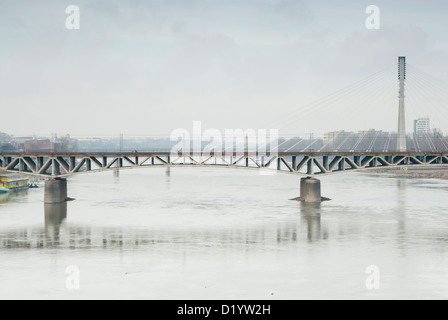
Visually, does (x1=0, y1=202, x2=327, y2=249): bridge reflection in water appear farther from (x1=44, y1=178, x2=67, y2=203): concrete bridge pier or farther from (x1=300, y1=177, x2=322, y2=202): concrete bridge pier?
(x1=300, y1=177, x2=322, y2=202): concrete bridge pier

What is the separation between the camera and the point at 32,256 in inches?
1636

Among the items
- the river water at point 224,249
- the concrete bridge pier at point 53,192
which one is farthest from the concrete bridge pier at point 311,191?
the concrete bridge pier at point 53,192

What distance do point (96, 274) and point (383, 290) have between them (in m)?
17.1

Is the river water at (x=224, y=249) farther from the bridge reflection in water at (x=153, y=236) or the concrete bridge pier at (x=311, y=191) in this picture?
the concrete bridge pier at (x=311, y=191)

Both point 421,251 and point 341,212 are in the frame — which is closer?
point 421,251

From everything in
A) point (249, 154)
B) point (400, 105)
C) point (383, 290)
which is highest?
point (400, 105)

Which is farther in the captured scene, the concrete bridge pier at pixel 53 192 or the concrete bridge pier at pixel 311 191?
the concrete bridge pier at pixel 311 191

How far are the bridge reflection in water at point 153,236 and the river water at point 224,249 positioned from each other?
9cm

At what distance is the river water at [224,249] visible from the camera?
3206 centimetres

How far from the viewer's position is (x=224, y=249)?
44.2 m

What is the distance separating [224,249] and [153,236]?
28.0 feet

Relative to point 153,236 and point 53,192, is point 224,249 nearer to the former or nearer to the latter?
point 153,236

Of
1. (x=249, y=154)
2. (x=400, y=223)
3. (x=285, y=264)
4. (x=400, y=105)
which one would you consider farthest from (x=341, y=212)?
(x=400, y=105)
